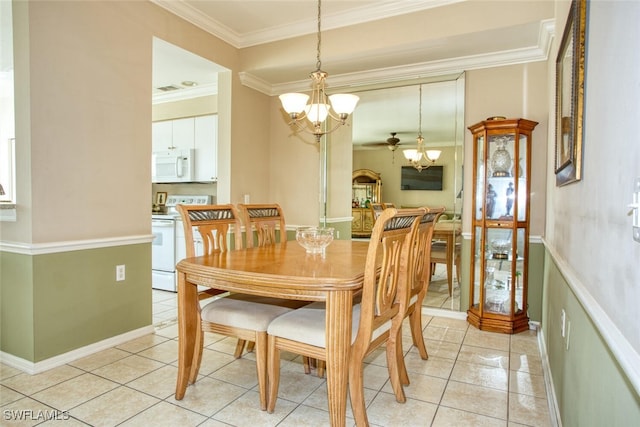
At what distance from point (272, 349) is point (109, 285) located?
159 centimetres

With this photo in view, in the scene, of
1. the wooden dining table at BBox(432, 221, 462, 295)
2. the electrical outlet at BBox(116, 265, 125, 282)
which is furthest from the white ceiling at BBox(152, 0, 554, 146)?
the electrical outlet at BBox(116, 265, 125, 282)

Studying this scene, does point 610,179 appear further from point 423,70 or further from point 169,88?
point 169,88

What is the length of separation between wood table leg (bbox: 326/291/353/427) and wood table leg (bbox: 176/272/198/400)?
2.68 feet

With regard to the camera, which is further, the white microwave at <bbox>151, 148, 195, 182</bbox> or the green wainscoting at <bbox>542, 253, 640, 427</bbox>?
the white microwave at <bbox>151, 148, 195, 182</bbox>

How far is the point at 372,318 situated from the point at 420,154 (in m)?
3.07

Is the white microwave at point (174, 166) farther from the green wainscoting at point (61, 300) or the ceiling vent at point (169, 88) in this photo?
the green wainscoting at point (61, 300)

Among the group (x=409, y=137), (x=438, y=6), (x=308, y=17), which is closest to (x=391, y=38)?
(x=438, y=6)

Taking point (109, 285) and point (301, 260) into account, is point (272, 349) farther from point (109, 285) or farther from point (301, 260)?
point (109, 285)

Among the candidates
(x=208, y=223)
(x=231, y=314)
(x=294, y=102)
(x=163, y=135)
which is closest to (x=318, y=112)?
(x=294, y=102)

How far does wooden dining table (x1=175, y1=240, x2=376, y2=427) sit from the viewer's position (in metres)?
1.66

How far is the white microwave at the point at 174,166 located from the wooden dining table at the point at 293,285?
281cm

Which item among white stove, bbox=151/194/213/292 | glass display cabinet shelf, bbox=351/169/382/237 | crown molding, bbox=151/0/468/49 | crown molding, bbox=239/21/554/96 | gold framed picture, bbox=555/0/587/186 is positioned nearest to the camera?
gold framed picture, bbox=555/0/587/186

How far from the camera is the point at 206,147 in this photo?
4723 millimetres

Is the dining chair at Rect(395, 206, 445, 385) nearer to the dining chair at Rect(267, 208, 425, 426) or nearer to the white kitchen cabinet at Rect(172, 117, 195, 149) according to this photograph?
the dining chair at Rect(267, 208, 425, 426)
